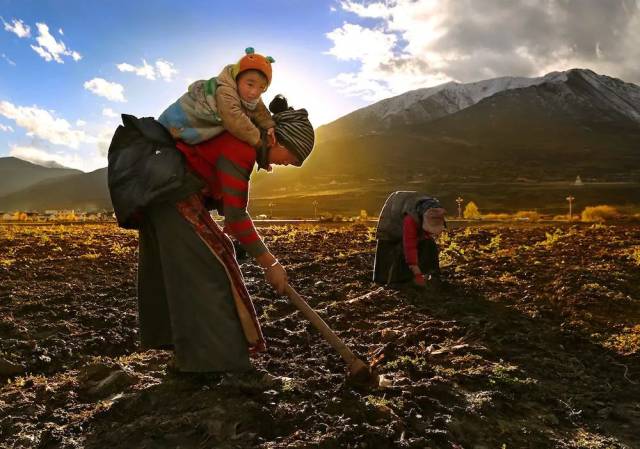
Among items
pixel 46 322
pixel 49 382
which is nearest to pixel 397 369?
pixel 49 382

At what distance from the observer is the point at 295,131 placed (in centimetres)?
321

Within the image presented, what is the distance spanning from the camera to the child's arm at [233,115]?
9.60 ft

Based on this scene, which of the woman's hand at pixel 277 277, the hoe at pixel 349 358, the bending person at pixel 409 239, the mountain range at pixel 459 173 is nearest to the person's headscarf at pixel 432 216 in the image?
the bending person at pixel 409 239

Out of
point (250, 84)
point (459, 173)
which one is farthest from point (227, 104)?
point (459, 173)

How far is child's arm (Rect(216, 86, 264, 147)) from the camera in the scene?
2926 mm

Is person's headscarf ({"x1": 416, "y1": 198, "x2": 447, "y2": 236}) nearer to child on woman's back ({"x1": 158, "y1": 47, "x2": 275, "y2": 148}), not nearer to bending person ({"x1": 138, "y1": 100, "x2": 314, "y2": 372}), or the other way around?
bending person ({"x1": 138, "y1": 100, "x2": 314, "y2": 372})

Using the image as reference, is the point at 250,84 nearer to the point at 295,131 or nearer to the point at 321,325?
the point at 295,131

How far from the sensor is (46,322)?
16.4 ft

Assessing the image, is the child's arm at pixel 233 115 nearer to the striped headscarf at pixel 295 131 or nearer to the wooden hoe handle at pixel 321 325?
the striped headscarf at pixel 295 131

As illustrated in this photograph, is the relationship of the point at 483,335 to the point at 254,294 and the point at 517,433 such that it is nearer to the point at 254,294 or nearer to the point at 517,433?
the point at 517,433

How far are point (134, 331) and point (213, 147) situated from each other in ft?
8.04

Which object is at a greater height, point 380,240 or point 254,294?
point 380,240

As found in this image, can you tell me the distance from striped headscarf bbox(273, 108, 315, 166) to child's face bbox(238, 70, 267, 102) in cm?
26

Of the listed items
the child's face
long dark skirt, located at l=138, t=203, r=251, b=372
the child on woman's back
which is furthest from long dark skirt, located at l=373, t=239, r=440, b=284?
the child's face
